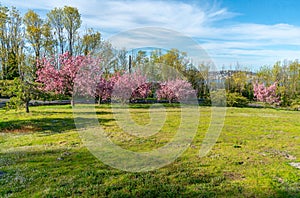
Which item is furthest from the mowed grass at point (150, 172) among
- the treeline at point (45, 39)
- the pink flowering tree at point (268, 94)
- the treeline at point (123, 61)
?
the pink flowering tree at point (268, 94)

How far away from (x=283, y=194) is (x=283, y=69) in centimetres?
3388

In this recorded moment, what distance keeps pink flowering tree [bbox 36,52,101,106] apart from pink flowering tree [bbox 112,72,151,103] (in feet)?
8.97

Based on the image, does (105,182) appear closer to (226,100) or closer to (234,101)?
(226,100)

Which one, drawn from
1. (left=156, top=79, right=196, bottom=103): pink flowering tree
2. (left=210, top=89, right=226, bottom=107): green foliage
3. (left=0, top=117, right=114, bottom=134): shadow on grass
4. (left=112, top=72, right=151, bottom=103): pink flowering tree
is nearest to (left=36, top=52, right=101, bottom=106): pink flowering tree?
(left=112, top=72, right=151, bottom=103): pink flowering tree

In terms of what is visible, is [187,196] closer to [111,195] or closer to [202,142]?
[111,195]

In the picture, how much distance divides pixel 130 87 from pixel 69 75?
5561 mm

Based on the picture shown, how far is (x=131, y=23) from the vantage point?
14.8 metres

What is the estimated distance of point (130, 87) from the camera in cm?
2045

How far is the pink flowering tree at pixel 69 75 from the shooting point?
16672 mm

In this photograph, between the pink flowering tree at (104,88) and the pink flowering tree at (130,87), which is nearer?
the pink flowering tree at (104,88)

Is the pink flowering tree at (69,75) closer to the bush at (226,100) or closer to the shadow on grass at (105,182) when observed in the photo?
the shadow on grass at (105,182)

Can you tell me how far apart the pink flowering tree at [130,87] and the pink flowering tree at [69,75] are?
8.97ft

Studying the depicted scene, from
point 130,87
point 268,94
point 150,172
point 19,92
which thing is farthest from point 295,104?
point 19,92

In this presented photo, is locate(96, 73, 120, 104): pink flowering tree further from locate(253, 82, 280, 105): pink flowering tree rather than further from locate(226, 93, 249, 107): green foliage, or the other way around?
locate(253, 82, 280, 105): pink flowering tree
